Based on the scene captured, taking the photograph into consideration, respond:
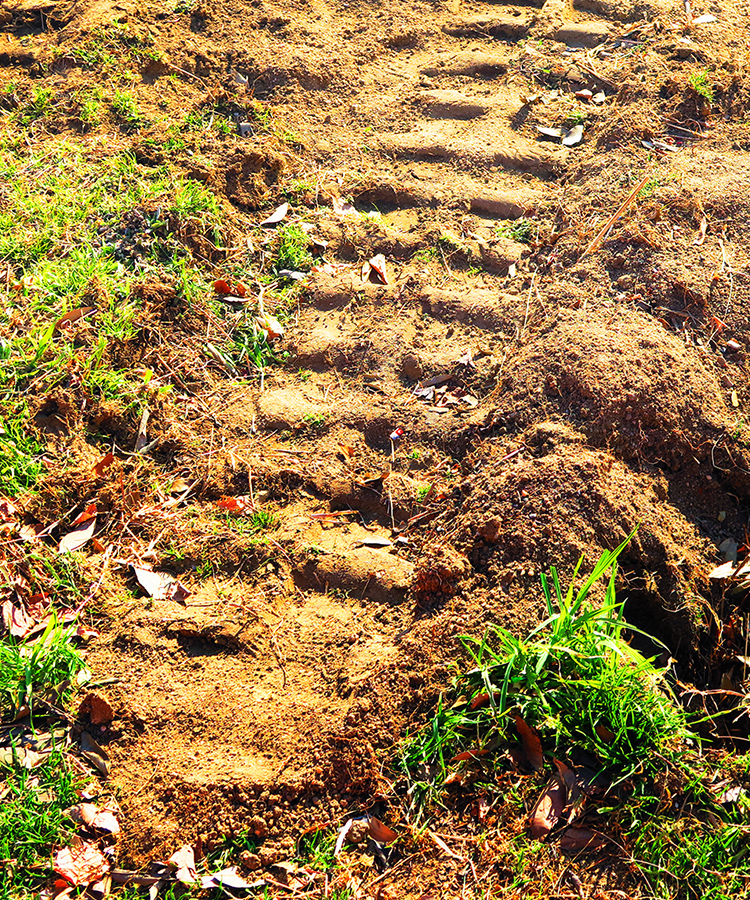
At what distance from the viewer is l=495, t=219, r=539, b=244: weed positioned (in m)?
3.16

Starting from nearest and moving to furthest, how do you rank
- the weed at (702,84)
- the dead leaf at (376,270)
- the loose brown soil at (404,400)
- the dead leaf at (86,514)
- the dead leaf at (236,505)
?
1. the loose brown soil at (404,400)
2. the dead leaf at (86,514)
3. the dead leaf at (236,505)
4. the dead leaf at (376,270)
5. the weed at (702,84)

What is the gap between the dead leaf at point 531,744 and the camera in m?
1.98

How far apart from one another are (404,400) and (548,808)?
1442mm

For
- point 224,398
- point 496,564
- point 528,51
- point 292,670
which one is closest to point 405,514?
point 496,564

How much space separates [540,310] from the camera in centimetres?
285

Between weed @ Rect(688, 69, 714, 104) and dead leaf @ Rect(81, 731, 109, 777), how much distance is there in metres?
3.44

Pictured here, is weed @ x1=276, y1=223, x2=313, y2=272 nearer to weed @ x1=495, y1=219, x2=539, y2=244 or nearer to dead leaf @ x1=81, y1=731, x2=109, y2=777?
weed @ x1=495, y1=219, x2=539, y2=244

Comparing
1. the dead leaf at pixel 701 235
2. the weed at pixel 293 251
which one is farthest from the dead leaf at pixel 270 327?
the dead leaf at pixel 701 235

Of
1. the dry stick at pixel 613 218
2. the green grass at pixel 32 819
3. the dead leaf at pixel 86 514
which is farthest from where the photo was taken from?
the dry stick at pixel 613 218

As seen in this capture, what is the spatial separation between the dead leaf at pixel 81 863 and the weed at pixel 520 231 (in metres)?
2.62

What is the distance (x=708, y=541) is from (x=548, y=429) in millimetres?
603

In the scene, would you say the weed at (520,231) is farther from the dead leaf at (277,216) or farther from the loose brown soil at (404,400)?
the dead leaf at (277,216)

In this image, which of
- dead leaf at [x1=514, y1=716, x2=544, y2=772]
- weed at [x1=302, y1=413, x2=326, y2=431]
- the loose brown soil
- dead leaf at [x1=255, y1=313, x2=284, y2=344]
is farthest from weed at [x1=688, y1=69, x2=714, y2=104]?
dead leaf at [x1=514, y1=716, x2=544, y2=772]

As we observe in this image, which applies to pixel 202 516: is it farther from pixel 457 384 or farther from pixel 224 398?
pixel 457 384
